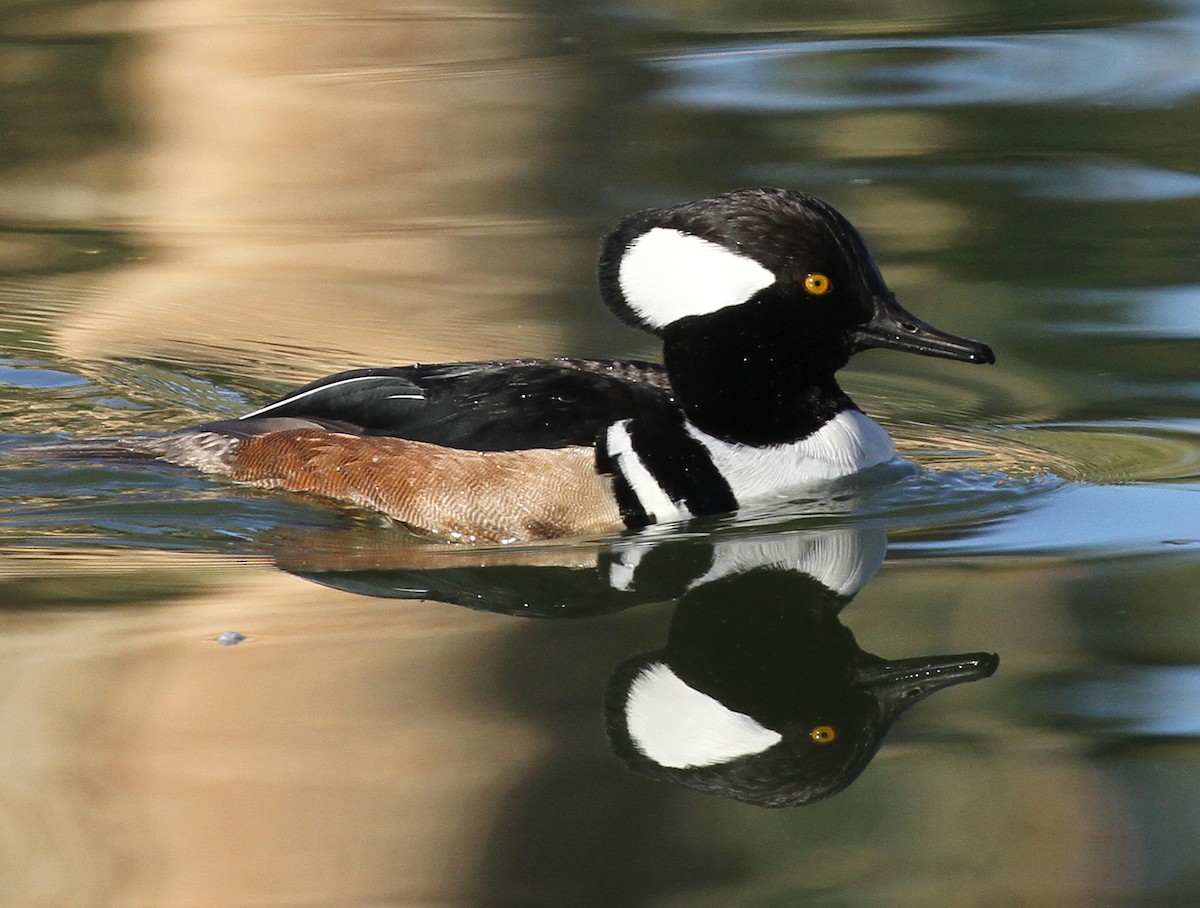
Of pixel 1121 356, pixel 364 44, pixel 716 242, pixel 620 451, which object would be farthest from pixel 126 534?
pixel 364 44

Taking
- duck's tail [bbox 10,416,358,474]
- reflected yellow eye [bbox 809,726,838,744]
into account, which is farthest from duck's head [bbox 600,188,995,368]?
reflected yellow eye [bbox 809,726,838,744]

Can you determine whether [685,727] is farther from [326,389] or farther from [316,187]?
[316,187]

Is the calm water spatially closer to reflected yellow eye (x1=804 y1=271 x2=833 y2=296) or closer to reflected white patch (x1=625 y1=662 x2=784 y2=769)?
reflected white patch (x1=625 y1=662 x2=784 y2=769)

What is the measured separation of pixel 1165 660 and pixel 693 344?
7.33 ft

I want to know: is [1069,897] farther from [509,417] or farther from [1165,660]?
[509,417]

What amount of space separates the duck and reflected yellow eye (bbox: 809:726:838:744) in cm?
198

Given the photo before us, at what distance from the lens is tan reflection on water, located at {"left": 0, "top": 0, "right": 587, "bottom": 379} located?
362 inches

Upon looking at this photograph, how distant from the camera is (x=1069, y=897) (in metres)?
3.97

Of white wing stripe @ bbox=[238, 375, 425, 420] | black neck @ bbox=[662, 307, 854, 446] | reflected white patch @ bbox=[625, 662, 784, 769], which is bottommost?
reflected white patch @ bbox=[625, 662, 784, 769]

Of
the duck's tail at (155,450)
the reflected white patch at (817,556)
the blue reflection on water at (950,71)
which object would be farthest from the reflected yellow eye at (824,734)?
the blue reflection on water at (950,71)

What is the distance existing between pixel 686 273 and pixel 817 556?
1119 mm

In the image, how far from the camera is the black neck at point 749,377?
6.68 m

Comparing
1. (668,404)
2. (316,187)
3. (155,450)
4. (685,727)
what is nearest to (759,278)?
(668,404)

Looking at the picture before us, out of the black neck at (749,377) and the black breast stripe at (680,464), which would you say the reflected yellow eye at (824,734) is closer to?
the black breast stripe at (680,464)
